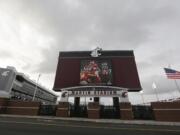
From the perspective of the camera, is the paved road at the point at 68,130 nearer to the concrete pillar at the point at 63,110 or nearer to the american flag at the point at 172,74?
the concrete pillar at the point at 63,110

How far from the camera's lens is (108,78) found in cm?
3052

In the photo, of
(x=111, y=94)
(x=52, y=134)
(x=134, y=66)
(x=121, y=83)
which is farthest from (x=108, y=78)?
(x=52, y=134)

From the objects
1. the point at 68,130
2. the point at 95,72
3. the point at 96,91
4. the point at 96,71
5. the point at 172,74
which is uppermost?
the point at 96,71

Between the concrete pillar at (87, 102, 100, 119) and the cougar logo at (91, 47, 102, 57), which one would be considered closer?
the concrete pillar at (87, 102, 100, 119)

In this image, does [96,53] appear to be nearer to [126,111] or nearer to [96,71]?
[96,71]

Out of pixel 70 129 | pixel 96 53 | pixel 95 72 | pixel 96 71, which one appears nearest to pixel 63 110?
pixel 95 72

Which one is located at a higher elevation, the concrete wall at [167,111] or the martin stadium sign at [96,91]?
the martin stadium sign at [96,91]

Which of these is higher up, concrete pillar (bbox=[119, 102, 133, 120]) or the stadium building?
the stadium building

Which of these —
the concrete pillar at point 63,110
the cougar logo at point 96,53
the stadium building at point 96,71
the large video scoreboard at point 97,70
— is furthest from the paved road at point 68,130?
the cougar logo at point 96,53

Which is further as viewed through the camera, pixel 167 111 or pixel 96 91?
pixel 96 91

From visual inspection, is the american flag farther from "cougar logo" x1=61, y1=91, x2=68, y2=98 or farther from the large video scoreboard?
"cougar logo" x1=61, y1=91, x2=68, y2=98

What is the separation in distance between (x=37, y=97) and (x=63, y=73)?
2299 inches

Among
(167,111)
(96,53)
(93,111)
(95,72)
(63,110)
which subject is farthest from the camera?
(96,53)

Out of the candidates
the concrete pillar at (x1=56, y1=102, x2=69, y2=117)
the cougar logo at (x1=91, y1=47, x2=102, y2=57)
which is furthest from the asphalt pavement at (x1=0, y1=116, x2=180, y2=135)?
the cougar logo at (x1=91, y1=47, x2=102, y2=57)
